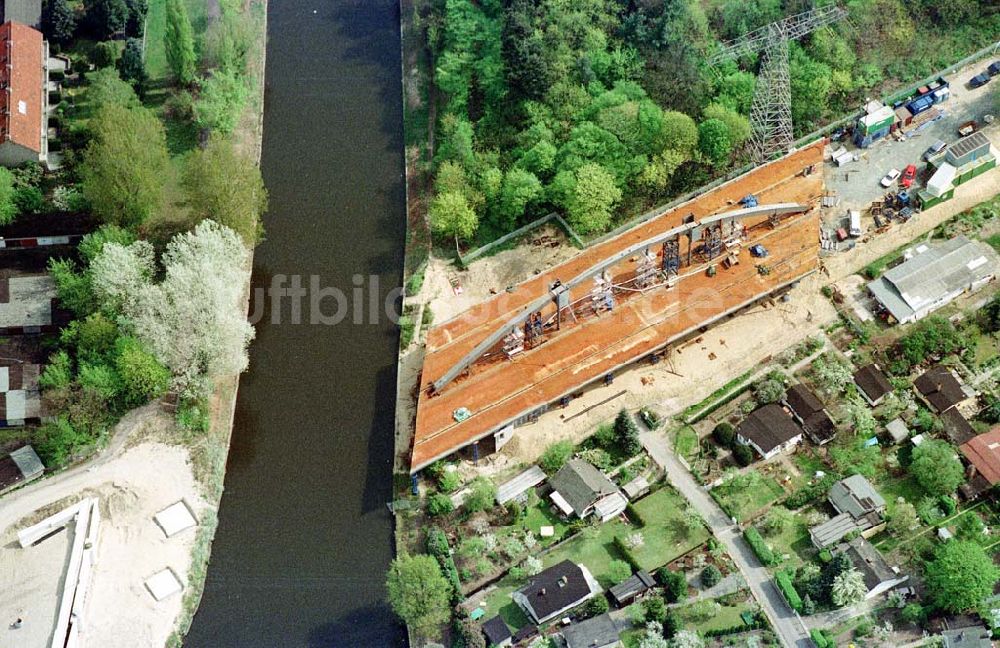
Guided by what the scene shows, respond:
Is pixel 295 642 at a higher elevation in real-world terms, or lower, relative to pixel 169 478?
lower

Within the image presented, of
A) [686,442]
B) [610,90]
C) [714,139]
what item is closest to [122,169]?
[610,90]

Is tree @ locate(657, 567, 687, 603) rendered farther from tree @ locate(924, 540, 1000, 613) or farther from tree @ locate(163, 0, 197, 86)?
tree @ locate(163, 0, 197, 86)

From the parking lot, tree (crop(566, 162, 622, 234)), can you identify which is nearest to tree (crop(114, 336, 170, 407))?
tree (crop(566, 162, 622, 234))

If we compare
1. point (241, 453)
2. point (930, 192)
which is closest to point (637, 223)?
point (930, 192)

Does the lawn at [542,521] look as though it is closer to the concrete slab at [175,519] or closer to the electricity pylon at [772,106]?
the concrete slab at [175,519]

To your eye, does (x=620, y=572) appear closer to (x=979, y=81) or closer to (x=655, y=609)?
(x=655, y=609)

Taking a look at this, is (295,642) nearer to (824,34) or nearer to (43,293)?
(43,293)

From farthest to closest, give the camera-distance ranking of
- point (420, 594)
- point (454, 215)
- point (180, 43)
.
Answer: point (180, 43), point (454, 215), point (420, 594)
